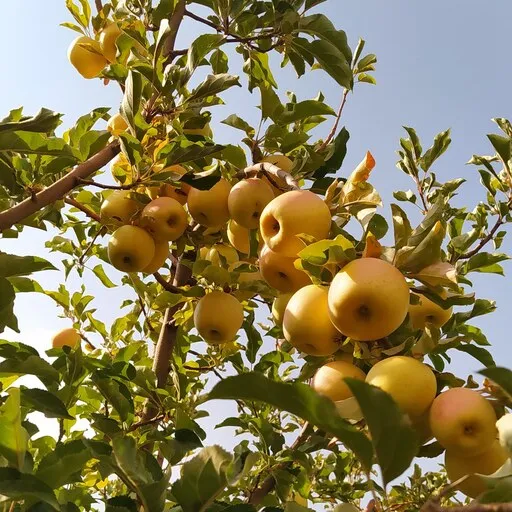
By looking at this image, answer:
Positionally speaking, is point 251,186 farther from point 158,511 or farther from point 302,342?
point 158,511

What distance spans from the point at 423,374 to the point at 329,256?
0.38m

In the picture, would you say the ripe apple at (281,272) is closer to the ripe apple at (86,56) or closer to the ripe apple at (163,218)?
the ripe apple at (163,218)

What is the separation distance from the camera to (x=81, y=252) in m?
3.43

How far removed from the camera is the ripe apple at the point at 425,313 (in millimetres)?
1905

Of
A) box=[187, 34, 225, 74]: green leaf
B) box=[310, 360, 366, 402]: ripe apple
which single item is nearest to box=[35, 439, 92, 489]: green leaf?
box=[310, 360, 366, 402]: ripe apple

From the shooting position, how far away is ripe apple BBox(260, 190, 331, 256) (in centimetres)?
155

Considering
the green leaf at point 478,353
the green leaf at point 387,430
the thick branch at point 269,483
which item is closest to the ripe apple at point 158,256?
the thick branch at point 269,483

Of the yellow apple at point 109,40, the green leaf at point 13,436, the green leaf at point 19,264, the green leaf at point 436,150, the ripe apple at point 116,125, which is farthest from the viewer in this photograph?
the green leaf at point 436,150

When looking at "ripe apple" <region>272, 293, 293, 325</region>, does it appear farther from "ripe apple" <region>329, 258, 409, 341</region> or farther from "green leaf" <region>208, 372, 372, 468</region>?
"green leaf" <region>208, 372, 372, 468</region>

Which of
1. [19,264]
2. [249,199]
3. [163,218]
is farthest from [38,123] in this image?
[249,199]

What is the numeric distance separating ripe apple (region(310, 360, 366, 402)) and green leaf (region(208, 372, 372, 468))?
0.44 m

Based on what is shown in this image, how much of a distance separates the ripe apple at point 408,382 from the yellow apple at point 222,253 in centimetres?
148

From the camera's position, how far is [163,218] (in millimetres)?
2205

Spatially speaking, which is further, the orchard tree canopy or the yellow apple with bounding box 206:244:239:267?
the yellow apple with bounding box 206:244:239:267
